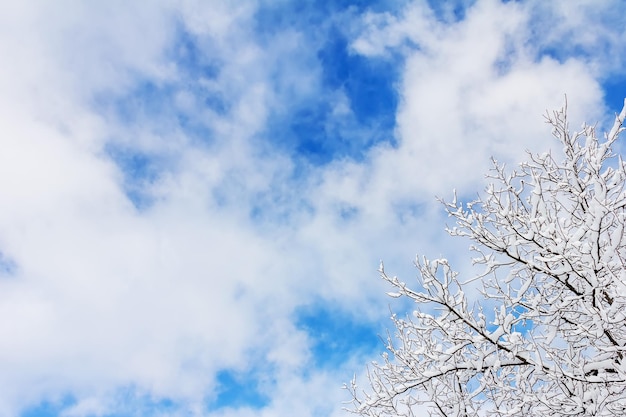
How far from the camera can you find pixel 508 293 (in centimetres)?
499

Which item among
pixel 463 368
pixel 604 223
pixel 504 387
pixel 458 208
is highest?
pixel 458 208

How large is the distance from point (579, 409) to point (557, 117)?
3.21 metres

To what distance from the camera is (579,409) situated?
413cm

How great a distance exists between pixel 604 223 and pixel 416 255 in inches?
75.5

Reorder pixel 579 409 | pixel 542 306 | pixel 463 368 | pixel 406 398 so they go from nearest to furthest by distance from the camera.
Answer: pixel 579 409, pixel 463 368, pixel 542 306, pixel 406 398

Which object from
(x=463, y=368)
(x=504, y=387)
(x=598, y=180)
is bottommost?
(x=504, y=387)

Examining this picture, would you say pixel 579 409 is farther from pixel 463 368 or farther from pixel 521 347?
pixel 463 368

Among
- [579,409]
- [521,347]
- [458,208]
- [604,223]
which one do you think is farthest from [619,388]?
[458,208]

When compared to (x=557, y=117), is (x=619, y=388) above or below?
below

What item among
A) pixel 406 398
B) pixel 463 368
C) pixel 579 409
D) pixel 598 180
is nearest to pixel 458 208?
pixel 598 180

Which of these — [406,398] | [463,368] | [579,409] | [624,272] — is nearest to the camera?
[624,272]

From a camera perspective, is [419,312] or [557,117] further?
[557,117]

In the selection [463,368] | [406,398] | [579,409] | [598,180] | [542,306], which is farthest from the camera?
[406,398]

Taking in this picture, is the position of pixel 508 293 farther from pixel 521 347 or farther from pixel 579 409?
pixel 579 409
